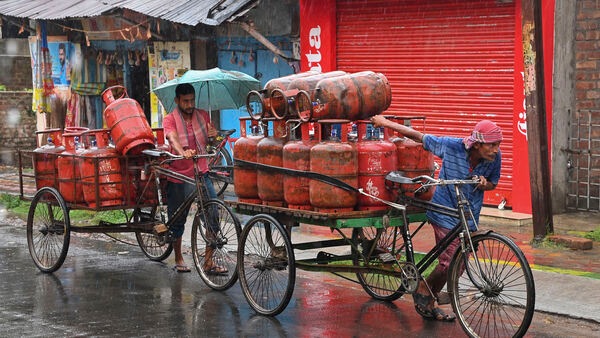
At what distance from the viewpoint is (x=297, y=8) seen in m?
15.3

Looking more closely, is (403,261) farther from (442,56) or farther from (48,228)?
(442,56)

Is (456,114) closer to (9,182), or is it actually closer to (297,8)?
(297,8)

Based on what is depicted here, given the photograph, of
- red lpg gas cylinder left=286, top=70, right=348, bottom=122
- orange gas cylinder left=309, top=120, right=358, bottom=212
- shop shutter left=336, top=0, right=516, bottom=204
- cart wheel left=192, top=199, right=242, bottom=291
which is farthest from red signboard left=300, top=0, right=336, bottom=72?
orange gas cylinder left=309, top=120, right=358, bottom=212

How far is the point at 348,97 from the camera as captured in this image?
24.8 ft

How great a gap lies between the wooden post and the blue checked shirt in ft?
10.8

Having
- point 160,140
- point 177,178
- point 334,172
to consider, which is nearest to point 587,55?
point 160,140

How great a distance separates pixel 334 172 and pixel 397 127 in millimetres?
600

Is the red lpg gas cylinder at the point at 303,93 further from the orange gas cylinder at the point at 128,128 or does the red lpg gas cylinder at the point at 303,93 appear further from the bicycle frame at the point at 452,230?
the orange gas cylinder at the point at 128,128

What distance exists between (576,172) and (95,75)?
10931mm

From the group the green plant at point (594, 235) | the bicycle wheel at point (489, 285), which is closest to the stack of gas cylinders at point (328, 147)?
the bicycle wheel at point (489, 285)

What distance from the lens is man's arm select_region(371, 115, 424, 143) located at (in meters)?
→ 7.51

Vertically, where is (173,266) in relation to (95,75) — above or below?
below

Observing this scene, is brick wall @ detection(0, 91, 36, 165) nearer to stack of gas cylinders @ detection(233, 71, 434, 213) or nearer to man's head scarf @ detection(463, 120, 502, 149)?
stack of gas cylinders @ detection(233, 71, 434, 213)

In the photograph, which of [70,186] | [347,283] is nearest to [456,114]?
[347,283]
